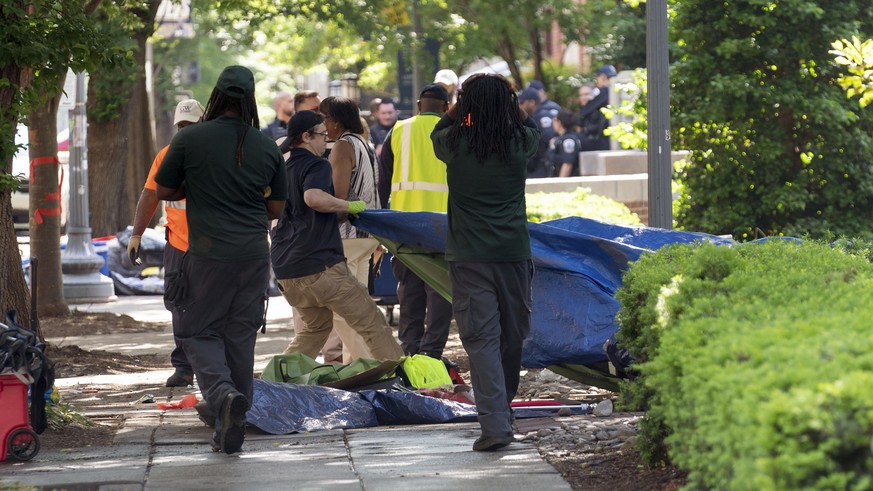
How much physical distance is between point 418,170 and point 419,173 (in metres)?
0.02

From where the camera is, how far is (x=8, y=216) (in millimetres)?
8570

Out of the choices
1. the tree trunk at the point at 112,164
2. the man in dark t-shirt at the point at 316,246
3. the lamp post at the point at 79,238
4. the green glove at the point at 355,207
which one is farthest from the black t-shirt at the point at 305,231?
the tree trunk at the point at 112,164

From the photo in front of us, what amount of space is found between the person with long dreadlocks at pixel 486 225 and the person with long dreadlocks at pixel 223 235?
2.94ft

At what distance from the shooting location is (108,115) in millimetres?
19531

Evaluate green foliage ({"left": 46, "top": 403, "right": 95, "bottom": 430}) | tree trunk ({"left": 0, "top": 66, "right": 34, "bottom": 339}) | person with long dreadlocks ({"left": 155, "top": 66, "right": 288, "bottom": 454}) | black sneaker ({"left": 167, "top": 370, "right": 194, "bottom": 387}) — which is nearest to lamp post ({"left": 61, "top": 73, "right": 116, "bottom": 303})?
tree trunk ({"left": 0, "top": 66, "right": 34, "bottom": 339})

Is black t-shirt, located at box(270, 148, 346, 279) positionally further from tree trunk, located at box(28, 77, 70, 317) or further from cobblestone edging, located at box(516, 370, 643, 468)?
tree trunk, located at box(28, 77, 70, 317)

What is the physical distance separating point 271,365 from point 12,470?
211cm

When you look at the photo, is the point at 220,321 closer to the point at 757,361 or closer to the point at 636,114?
the point at 757,361

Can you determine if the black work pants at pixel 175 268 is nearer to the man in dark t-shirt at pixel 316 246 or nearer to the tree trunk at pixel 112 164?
the man in dark t-shirt at pixel 316 246

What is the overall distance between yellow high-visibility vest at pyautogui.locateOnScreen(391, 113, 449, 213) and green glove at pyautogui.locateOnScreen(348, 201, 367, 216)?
83cm

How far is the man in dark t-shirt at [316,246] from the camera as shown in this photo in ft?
27.8

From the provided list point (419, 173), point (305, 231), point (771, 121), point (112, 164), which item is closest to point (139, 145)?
point (112, 164)

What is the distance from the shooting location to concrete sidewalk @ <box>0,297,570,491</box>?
6098 millimetres

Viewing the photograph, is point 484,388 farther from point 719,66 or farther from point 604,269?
point 719,66
